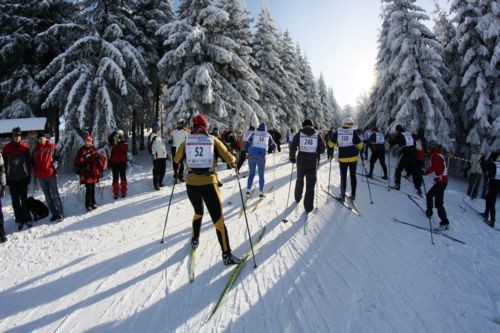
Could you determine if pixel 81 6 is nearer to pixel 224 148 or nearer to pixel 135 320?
pixel 224 148

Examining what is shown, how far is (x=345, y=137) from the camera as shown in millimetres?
8367

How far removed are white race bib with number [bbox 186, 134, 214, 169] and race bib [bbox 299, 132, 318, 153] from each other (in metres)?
3.25

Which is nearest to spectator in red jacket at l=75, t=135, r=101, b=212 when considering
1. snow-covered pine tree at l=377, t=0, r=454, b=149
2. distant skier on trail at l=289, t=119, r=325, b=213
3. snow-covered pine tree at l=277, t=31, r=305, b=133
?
distant skier on trail at l=289, t=119, r=325, b=213

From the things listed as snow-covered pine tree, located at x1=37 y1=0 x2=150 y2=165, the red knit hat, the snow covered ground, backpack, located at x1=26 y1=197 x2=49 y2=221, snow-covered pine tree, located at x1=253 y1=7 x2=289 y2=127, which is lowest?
the snow covered ground

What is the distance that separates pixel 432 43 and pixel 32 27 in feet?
78.2

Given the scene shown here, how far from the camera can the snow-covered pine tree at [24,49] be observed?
48.6ft

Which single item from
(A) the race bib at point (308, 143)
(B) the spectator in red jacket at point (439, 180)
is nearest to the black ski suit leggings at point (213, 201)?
(A) the race bib at point (308, 143)

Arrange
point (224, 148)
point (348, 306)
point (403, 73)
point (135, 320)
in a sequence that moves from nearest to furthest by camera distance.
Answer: point (135, 320)
point (348, 306)
point (224, 148)
point (403, 73)

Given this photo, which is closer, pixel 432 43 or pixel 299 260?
pixel 299 260

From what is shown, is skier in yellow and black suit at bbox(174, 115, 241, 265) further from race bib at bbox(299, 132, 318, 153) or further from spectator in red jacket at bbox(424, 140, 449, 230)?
spectator in red jacket at bbox(424, 140, 449, 230)

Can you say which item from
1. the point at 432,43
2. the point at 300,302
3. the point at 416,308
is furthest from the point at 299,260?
the point at 432,43

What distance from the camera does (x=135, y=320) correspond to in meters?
3.69

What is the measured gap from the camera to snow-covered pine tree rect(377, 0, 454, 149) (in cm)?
1780

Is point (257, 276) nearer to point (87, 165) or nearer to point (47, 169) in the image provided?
point (87, 165)
